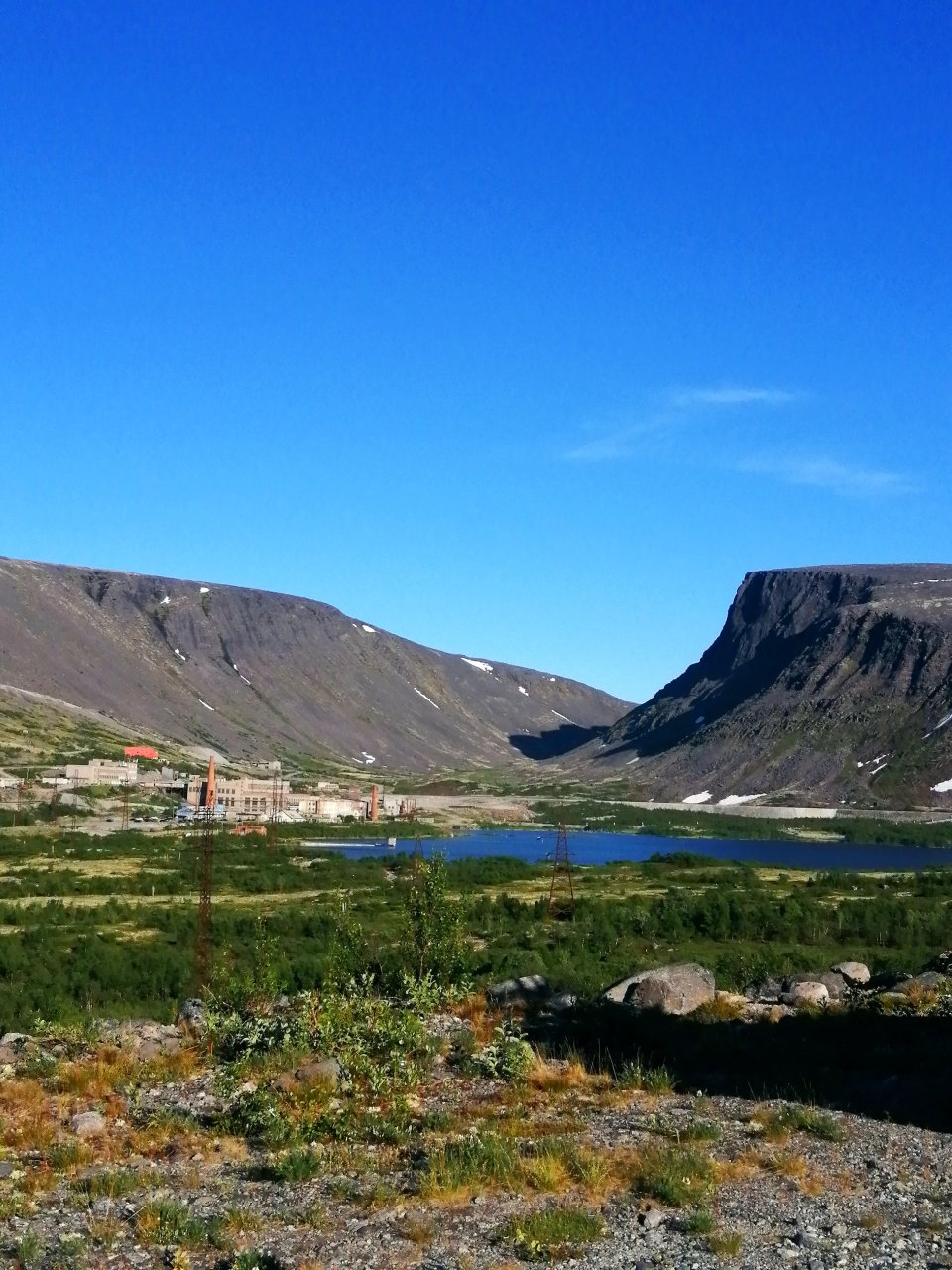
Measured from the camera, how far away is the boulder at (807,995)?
19.5 m

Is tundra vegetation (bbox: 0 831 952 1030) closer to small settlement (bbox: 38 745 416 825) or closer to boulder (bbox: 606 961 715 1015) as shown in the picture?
boulder (bbox: 606 961 715 1015)

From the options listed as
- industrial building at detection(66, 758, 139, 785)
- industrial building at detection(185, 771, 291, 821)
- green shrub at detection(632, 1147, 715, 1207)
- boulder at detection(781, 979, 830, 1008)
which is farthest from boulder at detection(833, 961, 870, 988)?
industrial building at detection(66, 758, 139, 785)

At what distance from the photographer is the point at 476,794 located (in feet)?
534

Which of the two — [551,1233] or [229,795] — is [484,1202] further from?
[229,795]

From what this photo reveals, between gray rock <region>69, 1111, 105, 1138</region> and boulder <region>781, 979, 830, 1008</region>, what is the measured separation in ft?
36.3

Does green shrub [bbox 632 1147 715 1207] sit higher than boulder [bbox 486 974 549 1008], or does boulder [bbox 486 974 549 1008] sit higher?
green shrub [bbox 632 1147 715 1207]

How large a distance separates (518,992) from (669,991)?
2.55 meters

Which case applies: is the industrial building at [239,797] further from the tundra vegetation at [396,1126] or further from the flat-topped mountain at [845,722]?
the tundra vegetation at [396,1126]

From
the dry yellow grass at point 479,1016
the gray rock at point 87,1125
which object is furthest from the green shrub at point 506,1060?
the gray rock at point 87,1125

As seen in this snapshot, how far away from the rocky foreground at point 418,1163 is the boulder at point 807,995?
512cm

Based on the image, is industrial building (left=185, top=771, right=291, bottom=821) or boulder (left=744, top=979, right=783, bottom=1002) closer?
boulder (left=744, top=979, right=783, bottom=1002)

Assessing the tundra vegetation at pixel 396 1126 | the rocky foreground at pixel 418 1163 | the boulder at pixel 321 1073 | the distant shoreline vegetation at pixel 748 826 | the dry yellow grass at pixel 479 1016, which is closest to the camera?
the rocky foreground at pixel 418 1163

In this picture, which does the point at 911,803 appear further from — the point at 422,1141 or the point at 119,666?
the point at 422,1141

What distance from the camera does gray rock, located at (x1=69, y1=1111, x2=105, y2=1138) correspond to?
1244 centimetres
